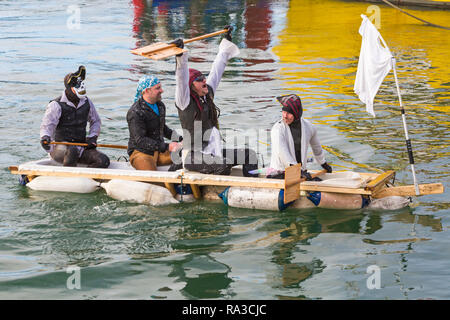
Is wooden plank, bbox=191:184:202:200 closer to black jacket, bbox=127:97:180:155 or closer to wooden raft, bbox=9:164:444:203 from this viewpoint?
wooden raft, bbox=9:164:444:203

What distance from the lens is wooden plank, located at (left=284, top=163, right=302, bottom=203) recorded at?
815 cm

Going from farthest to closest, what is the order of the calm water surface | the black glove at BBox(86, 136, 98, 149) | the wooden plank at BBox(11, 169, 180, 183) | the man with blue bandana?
the black glove at BBox(86, 136, 98, 149), the man with blue bandana, the wooden plank at BBox(11, 169, 180, 183), the calm water surface

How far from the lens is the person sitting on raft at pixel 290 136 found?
27.8 feet

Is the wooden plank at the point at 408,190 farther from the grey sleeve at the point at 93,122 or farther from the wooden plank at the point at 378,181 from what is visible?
the grey sleeve at the point at 93,122

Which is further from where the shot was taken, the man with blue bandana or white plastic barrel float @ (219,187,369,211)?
the man with blue bandana

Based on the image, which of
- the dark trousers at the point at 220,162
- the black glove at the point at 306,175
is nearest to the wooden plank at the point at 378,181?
the black glove at the point at 306,175

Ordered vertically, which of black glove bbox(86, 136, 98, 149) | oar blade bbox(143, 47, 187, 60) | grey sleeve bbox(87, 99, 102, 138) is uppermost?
oar blade bbox(143, 47, 187, 60)

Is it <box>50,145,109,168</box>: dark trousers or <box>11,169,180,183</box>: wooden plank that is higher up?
<box>50,145,109,168</box>: dark trousers

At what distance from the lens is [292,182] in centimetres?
823

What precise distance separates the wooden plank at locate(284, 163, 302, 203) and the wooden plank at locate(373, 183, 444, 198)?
102cm

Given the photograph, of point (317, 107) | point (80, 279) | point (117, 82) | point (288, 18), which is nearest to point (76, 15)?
point (288, 18)

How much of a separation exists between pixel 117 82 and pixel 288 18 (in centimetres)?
1344

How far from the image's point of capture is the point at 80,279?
7215 millimetres

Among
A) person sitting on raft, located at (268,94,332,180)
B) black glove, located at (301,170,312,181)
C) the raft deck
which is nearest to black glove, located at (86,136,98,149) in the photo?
the raft deck
